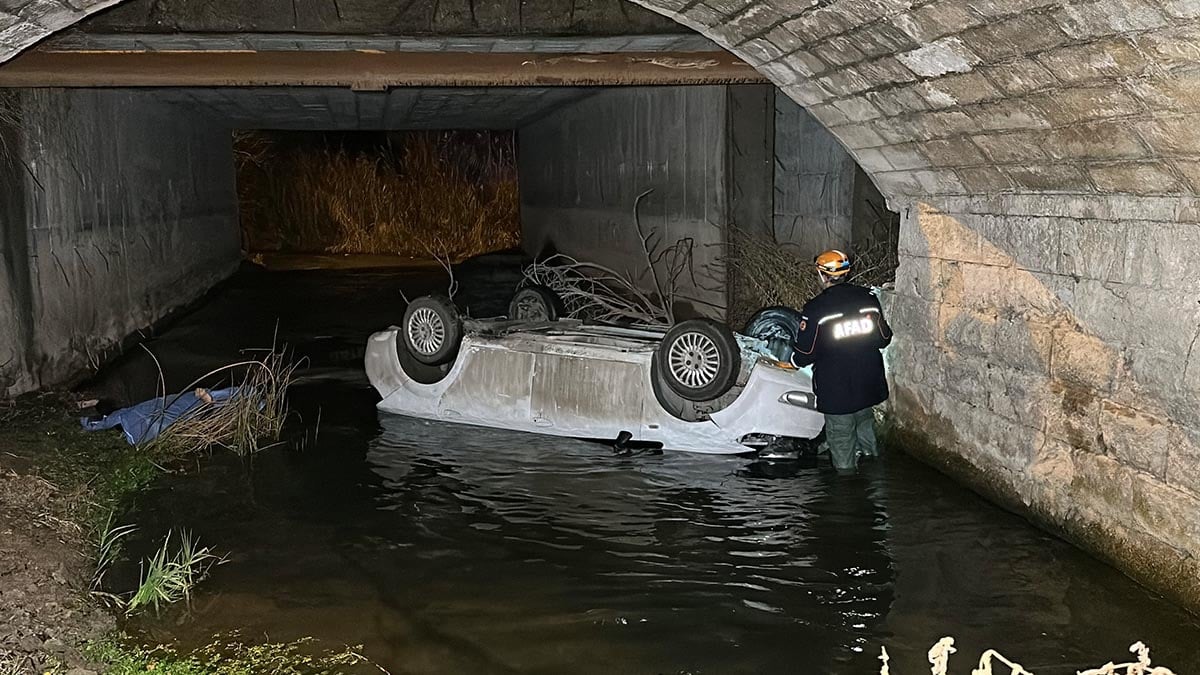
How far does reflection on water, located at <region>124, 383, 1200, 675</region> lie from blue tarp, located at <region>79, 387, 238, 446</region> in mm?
544

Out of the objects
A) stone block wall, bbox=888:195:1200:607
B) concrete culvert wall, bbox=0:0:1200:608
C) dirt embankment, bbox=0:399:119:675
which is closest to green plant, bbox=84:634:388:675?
dirt embankment, bbox=0:399:119:675

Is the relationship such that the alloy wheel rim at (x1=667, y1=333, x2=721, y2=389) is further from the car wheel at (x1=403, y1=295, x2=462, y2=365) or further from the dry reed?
the dry reed

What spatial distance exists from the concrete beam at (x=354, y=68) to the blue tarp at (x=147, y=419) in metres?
2.67

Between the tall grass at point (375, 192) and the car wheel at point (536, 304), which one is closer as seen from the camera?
the car wheel at point (536, 304)

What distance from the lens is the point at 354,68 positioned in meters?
8.26

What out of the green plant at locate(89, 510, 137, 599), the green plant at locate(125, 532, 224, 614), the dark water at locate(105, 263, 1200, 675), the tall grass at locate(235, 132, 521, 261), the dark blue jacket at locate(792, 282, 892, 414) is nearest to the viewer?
the dark water at locate(105, 263, 1200, 675)

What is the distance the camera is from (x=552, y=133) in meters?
22.0

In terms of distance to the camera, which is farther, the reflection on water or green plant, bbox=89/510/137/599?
green plant, bbox=89/510/137/599

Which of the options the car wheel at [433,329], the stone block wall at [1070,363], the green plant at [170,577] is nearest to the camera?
the stone block wall at [1070,363]

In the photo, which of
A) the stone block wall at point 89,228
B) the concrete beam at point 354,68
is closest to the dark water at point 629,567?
the concrete beam at point 354,68

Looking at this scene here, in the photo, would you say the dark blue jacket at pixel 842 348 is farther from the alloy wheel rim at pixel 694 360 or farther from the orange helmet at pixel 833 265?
the alloy wheel rim at pixel 694 360

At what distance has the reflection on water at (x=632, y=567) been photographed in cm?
502

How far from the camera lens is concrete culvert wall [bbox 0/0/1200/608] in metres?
4.65

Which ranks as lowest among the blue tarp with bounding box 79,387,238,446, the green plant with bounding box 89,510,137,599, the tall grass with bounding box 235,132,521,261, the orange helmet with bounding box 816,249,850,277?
the green plant with bounding box 89,510,137,599
